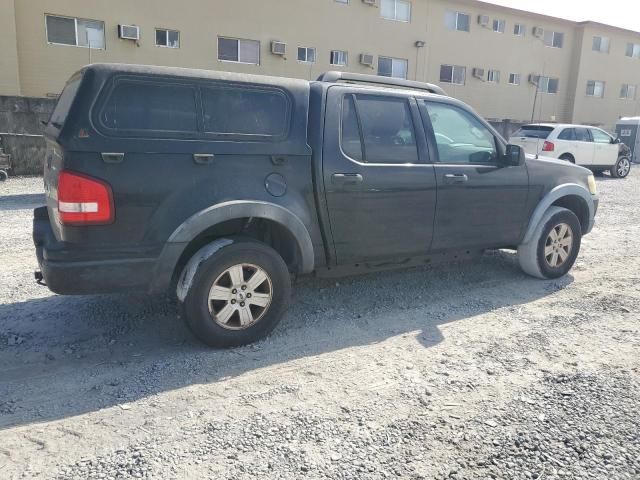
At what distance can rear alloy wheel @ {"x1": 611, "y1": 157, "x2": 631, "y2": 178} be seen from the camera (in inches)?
675

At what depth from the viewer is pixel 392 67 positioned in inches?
926

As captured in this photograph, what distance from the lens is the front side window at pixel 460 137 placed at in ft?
15.5

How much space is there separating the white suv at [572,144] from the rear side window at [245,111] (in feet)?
39.2

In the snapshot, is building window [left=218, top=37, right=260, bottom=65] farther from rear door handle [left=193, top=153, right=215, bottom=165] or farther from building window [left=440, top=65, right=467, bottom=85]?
rear door handle [left=193, top=153, right=215, bottom=165]

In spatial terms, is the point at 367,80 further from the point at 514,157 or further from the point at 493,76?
the point at 493,76

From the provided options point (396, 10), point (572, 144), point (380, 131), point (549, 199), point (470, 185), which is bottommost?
point (549, 199)

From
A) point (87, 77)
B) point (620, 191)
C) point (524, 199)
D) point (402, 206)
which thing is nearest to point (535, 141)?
point (620, 191)

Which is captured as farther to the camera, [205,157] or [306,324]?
[306,324]

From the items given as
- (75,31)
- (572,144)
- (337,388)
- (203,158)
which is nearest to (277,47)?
(75,31)

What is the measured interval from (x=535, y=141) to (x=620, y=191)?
8.90ft

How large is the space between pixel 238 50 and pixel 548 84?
19102mm

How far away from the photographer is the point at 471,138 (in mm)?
4980

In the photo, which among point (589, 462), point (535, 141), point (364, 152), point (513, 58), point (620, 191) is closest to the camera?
point (589, 462)

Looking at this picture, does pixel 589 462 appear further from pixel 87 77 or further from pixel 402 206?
pixel 87 77
